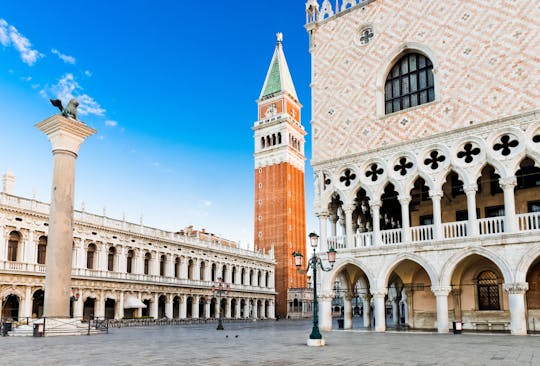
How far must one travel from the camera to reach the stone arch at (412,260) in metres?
22.4

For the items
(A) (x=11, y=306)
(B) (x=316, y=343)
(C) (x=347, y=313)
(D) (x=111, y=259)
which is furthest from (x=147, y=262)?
(B) (x=316, y=343)

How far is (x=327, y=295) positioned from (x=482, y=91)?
1181 centimetres

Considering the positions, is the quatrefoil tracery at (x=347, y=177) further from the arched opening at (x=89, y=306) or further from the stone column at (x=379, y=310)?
the arched opening at (x=89, y=306)

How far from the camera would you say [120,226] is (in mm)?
46688

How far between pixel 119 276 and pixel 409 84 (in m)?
31.2

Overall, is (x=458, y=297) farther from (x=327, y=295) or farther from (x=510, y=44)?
(x=510, y=44)

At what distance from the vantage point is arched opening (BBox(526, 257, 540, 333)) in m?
22.1

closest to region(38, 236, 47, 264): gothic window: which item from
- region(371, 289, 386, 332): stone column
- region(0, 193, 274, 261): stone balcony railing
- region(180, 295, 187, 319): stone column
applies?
region(0, 193, 274, 261): stone balcony railing

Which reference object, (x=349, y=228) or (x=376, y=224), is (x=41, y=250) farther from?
(x=376, y=224)

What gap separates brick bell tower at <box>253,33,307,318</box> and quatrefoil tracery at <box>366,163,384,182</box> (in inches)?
1834

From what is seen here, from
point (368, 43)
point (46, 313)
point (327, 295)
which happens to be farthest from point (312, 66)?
point (46, 313)

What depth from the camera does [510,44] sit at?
22203 millimetres

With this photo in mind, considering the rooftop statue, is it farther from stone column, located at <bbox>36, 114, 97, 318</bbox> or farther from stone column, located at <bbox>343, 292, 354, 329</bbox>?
stone column, located at <bbox>343, 292, 354, 329</bbox>

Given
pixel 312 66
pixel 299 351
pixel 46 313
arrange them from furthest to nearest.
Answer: pixel 312 66 → pixel 46 313 → pixel 299 351
